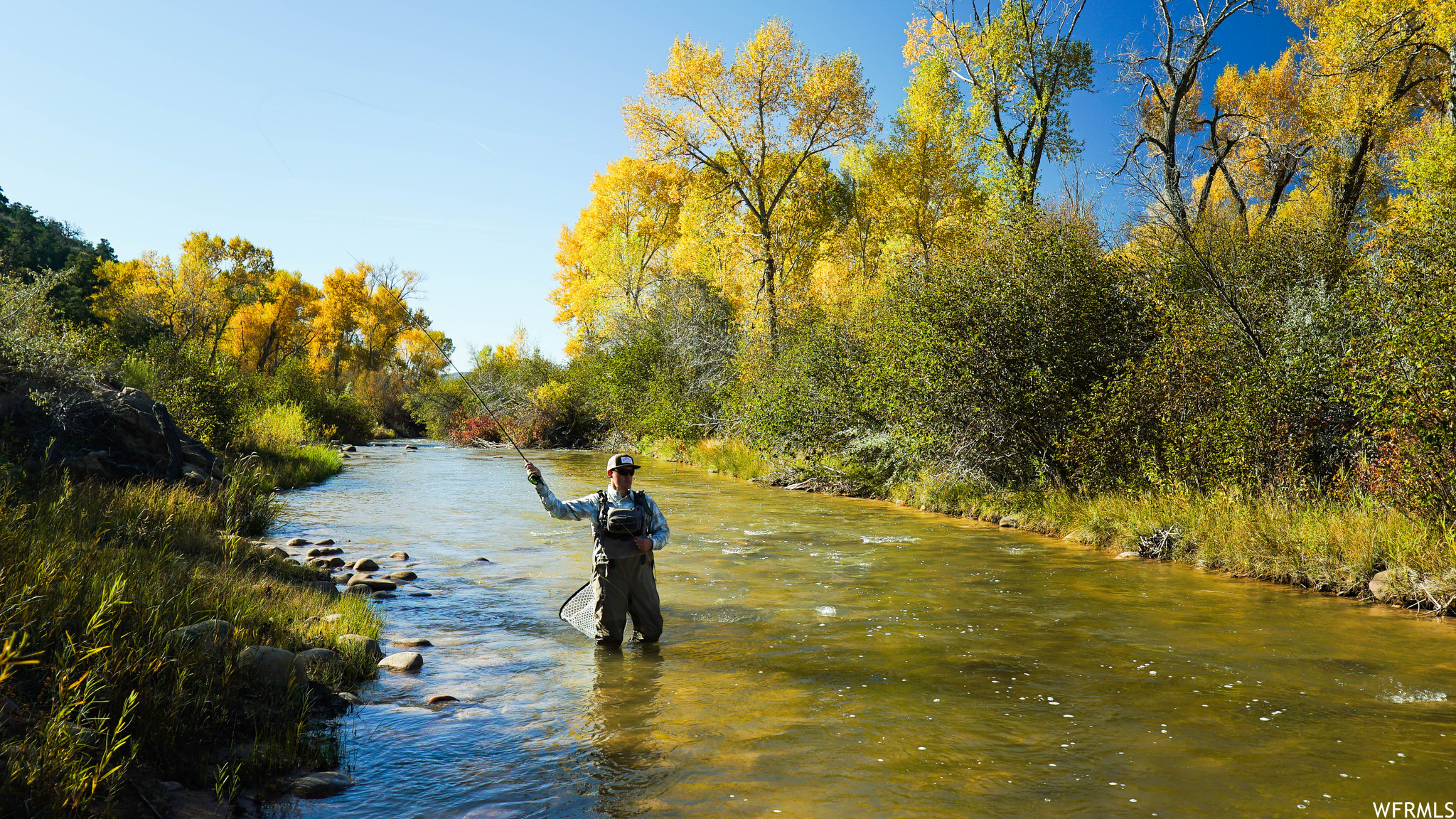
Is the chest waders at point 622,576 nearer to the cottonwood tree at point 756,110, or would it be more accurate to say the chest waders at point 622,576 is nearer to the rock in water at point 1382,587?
the rock in water at point 1382,587

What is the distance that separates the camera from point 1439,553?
26.7 ft

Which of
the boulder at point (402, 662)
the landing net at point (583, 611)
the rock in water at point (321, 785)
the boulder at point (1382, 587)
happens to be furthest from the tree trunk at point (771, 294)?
the rock in water at point (321, 785)

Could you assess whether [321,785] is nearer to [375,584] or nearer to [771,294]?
[375,584]

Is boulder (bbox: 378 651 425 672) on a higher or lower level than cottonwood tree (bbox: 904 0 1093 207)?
lower

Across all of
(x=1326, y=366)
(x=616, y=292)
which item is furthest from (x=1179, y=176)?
(x=616, y=292)

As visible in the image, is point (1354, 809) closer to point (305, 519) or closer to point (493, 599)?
point (493, 599)

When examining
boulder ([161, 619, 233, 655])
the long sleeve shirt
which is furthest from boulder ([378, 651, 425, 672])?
the long sleeve shirt

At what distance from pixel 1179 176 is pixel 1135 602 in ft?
40.5

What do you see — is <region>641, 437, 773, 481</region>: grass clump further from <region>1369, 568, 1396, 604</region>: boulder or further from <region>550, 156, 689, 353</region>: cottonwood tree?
<region>1369, 568, 1396, 604</region>: boulder

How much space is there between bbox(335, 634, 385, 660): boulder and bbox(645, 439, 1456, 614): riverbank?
31.9ft

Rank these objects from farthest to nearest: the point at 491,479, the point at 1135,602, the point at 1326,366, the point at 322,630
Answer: the point at 491,479 < the point at 1326,366 < the point at 1135,602 < the point at 322,630

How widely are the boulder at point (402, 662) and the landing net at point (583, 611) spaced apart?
144 cm

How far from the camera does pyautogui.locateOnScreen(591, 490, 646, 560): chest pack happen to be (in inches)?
274

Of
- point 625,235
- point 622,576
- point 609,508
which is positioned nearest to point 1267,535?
point 622,576
